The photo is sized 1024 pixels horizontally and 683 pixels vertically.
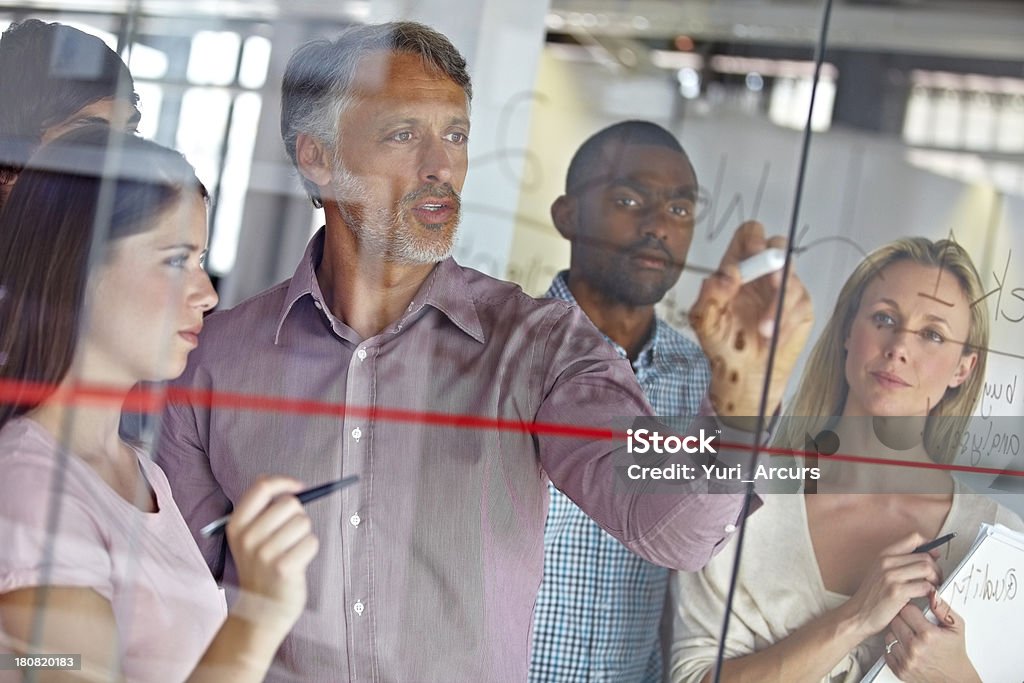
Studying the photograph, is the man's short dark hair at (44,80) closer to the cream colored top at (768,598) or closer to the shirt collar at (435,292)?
the shirt collar at (435,292)

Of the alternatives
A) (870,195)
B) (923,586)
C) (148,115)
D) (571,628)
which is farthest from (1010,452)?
(148,115)

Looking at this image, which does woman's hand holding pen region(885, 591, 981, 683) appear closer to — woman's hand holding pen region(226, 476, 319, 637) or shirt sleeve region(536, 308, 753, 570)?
shirt sleeve region(536, 308, 753, 570)

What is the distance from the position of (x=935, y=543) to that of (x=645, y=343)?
0.32 meters

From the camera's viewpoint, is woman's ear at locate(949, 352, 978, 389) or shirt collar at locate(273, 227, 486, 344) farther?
woman's ear at locate(949, 352, 978, 389)

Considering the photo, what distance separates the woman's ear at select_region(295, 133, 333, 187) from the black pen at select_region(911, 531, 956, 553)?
624 mm

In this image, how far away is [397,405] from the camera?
850mm

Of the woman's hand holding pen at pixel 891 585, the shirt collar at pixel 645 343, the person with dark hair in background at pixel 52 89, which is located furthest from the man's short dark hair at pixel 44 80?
the woman's hand holding pen at pixel 891 585

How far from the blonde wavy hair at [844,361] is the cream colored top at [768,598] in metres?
0.08

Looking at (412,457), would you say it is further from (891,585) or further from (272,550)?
(891,585)

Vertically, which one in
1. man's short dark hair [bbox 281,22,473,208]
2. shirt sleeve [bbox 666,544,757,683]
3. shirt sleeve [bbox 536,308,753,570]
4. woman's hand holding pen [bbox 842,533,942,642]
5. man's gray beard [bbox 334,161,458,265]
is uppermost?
man's short dark hair [bbox 281,22,473,208]

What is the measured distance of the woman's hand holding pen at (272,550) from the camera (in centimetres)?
79

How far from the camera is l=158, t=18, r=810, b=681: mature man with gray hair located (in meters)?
0.82

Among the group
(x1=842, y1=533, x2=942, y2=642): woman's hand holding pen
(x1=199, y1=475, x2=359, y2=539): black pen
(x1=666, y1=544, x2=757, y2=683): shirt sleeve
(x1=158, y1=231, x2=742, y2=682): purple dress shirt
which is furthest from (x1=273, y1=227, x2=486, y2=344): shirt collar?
(x1=842, y1=533, x2=942, y2=642): woman's hand holding pen

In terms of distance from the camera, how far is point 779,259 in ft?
3.41
